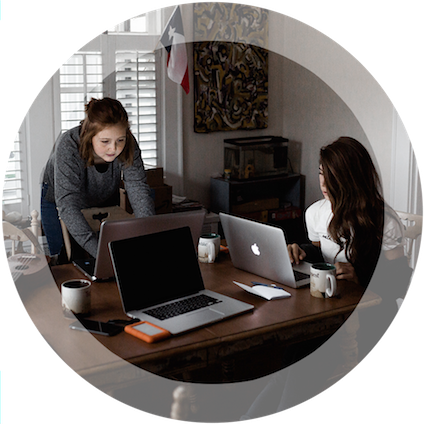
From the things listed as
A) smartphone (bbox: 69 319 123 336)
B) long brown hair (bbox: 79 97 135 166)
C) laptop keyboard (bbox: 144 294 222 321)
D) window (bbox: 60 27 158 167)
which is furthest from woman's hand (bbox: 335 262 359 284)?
window (bbox: 60 27 158 167)

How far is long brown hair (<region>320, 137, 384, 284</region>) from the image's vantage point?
1469 mm

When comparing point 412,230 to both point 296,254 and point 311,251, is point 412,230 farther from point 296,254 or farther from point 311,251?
point 296,254

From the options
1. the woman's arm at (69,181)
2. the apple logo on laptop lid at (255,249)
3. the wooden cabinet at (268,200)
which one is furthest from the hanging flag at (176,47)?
the apple logo on laptop lid at (255,249)

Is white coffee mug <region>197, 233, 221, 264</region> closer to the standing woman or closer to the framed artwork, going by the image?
the standing woman

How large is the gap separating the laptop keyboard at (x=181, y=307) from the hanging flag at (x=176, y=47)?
1993 millimetres

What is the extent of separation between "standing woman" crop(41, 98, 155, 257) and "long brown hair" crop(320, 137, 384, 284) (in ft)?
2.02

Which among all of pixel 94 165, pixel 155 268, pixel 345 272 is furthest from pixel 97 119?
pixel 345 272

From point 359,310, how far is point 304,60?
2.23 m

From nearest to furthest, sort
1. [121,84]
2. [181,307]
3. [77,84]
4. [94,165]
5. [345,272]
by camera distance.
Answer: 1. [181,307]
2. [345,272]
3. [94,165]
4. [77,84]
5. [121,84]

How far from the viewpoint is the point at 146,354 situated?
996 mm

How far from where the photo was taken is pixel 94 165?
5.88 feet

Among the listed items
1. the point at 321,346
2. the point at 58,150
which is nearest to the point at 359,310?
the point at 321,346

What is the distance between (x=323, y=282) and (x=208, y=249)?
42cm

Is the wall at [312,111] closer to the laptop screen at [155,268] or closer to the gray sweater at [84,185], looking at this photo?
the gray sweater at [84,185]
